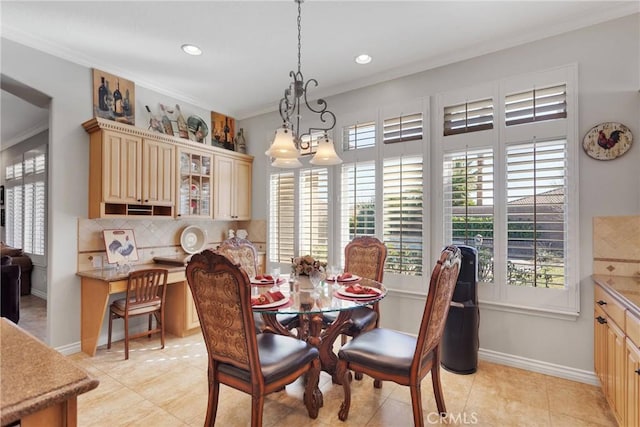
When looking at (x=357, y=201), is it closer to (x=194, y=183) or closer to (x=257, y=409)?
(x=194, y=183)

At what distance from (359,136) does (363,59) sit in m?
0.84

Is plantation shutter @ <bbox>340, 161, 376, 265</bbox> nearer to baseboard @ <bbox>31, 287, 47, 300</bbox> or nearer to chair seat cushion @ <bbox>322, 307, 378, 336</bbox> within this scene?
chair seat cushion @ <bbox>322, 307, 378, 336</bbox>

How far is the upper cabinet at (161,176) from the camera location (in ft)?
10.6

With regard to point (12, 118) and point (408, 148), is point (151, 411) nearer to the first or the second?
point (408, 148)

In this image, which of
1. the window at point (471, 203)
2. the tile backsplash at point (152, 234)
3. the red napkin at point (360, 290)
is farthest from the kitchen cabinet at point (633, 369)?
the tile backsplash at point (152, 234)

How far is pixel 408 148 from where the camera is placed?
3420mm

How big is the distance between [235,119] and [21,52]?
2501 millimetres

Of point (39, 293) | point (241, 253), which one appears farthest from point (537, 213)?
point (39, 293)

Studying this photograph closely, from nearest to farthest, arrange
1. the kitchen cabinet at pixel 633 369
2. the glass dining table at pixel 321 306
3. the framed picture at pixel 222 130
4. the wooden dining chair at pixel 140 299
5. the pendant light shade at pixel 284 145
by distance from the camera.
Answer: the kitchen cabinet at pixel 633 369 < the glass dining table at pixel 321 306 < the pendant light shade at pixel 284 145 < the wooden dining chair at pixel 140 299 < the framed picture at pixel 222 130

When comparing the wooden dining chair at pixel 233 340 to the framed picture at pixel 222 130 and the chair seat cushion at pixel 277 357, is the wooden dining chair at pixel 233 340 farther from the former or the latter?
the framed picture at pixel 222 130

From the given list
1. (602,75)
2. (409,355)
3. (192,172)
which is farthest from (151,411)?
(602,75)

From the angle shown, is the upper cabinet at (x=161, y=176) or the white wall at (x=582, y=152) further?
the upper cabinet at (x=161, y=176)

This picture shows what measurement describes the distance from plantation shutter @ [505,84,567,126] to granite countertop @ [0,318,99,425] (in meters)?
3.40

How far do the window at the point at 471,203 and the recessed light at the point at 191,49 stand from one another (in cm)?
268
